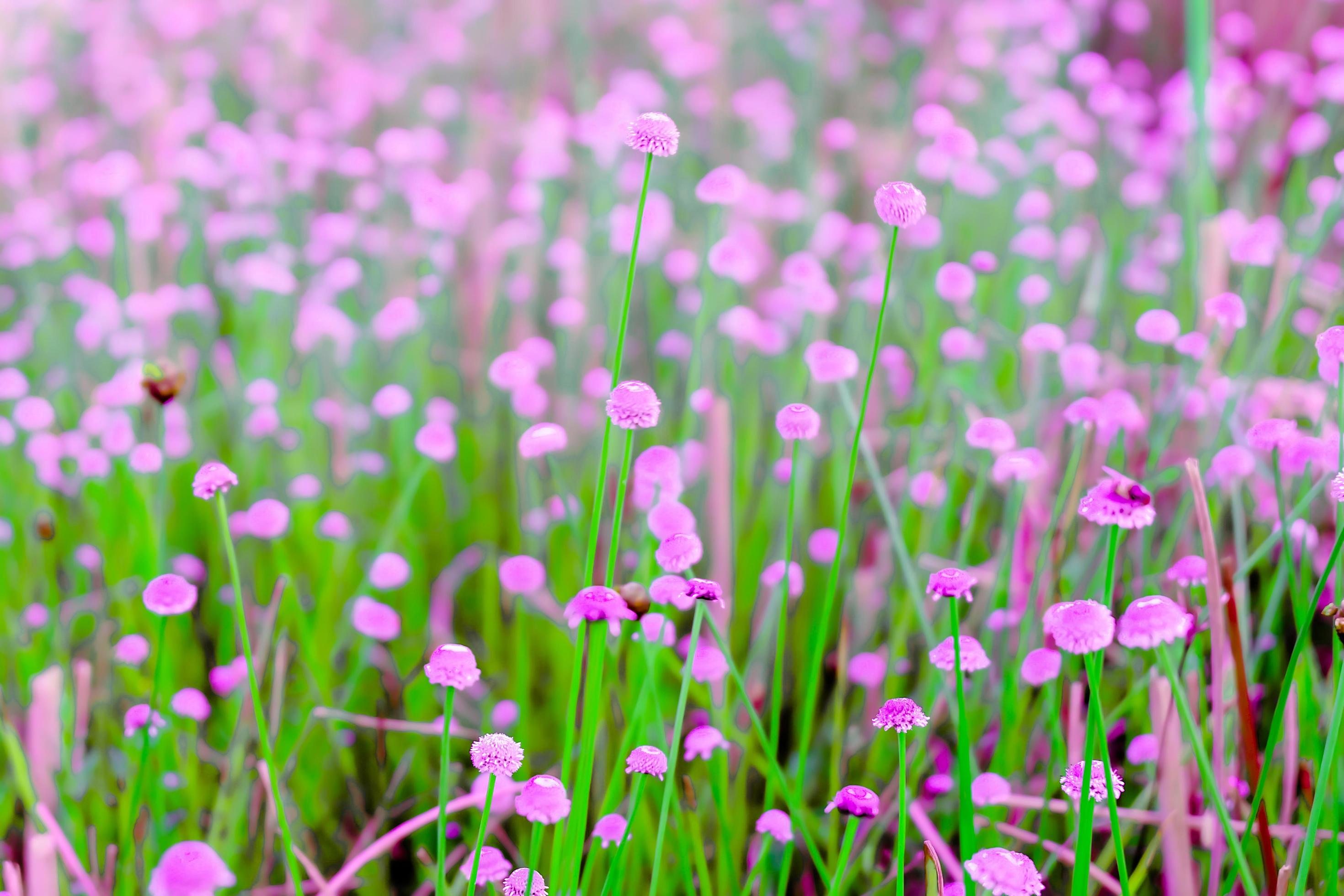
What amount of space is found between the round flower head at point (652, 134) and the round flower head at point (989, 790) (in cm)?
51

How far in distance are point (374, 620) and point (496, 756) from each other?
46 centimetres

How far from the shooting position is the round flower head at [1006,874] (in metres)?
0.54

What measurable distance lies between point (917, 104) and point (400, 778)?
1.96 meters

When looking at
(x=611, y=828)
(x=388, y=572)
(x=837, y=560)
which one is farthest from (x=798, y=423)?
(x=388, y=572)

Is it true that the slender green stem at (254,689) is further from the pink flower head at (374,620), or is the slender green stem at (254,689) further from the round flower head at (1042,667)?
the round flower head at (1042,667)

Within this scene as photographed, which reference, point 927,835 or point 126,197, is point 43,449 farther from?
point 927,835

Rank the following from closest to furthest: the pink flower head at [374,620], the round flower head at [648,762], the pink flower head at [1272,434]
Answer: the round flower head at [648,762] < the pink flower head at [1272,434] < the pink flower head at [374,620]

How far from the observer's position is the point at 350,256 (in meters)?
1.83

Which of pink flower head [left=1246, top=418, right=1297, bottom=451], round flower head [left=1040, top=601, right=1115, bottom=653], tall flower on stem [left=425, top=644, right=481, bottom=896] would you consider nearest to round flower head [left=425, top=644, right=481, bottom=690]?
tall flower on stem [left=425, top=644, right=481, bottom=896]

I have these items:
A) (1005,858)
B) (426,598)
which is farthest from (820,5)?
(1005,858)

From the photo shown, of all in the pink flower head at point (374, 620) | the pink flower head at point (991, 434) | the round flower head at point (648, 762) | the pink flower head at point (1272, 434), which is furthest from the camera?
the pink flower head at point (374, 620)

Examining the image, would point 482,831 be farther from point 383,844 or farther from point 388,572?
point 388,572

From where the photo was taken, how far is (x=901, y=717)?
57 centimetres

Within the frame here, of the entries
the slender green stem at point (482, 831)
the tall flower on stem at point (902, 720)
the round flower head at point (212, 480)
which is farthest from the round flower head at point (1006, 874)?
the round flower head at point (212, 480)
